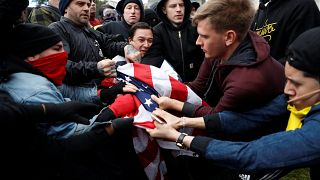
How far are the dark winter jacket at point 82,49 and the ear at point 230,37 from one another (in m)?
1.09

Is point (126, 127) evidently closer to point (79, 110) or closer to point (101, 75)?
point (79, 110)

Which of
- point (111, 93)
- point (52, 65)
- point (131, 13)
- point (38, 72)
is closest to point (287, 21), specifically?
point (111, 93)

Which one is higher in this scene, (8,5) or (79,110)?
(8,5)

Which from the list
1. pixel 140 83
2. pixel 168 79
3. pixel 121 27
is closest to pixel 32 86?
pixel 140 83

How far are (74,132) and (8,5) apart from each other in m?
0.83

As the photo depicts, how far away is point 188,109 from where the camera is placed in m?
2.42

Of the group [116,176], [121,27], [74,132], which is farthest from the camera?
[121,27]

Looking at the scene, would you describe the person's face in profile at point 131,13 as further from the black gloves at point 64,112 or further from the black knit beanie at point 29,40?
the black gloves at point 64,112

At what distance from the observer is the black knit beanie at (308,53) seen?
1.72m

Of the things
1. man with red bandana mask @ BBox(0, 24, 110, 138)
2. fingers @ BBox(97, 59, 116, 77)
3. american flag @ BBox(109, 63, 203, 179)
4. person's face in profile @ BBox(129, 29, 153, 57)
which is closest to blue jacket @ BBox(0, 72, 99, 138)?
man with red bandana mask @ BBox(0, 24, 110, 138)

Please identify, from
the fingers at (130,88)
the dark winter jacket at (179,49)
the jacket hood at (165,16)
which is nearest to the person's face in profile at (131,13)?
the jacket hood at (165,16)

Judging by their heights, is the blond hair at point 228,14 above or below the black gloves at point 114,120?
above

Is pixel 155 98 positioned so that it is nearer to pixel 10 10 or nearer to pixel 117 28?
pixel 10 10

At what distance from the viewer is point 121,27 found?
511 centimetres
